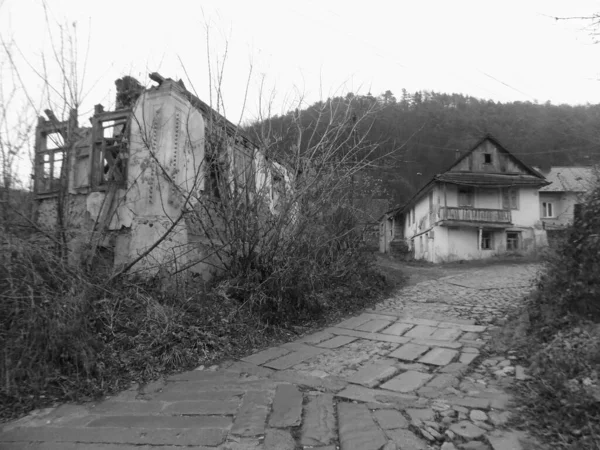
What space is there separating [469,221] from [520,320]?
18.9 metres

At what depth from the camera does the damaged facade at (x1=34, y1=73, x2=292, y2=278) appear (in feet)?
17.1

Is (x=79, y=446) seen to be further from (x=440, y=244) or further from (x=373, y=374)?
(x=440, y=244)

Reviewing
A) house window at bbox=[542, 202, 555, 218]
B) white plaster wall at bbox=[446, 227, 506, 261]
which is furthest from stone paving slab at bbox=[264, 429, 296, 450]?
house window at bbox=[542, 202, 555, 218]

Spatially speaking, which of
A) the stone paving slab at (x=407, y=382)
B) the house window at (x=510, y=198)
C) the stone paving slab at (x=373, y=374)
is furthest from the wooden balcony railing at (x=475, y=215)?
the stone paving slab at (x=407, y=382)

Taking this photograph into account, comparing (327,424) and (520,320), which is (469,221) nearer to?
(520,320)

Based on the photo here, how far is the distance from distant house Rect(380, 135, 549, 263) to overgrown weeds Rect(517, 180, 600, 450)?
1838 cm

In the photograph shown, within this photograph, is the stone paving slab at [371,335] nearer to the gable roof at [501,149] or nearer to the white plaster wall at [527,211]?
the gable roof at [501,149]

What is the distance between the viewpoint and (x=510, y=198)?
2403cm

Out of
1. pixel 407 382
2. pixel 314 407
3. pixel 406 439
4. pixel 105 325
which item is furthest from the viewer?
pixel 105 325

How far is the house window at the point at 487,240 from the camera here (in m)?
23.8

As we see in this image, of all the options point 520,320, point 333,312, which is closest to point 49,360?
point 333,312

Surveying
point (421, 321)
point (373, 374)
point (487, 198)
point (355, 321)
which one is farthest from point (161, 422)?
point (487, 198)

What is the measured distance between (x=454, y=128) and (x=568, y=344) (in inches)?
837

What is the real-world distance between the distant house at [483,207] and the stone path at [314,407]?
19.3m
